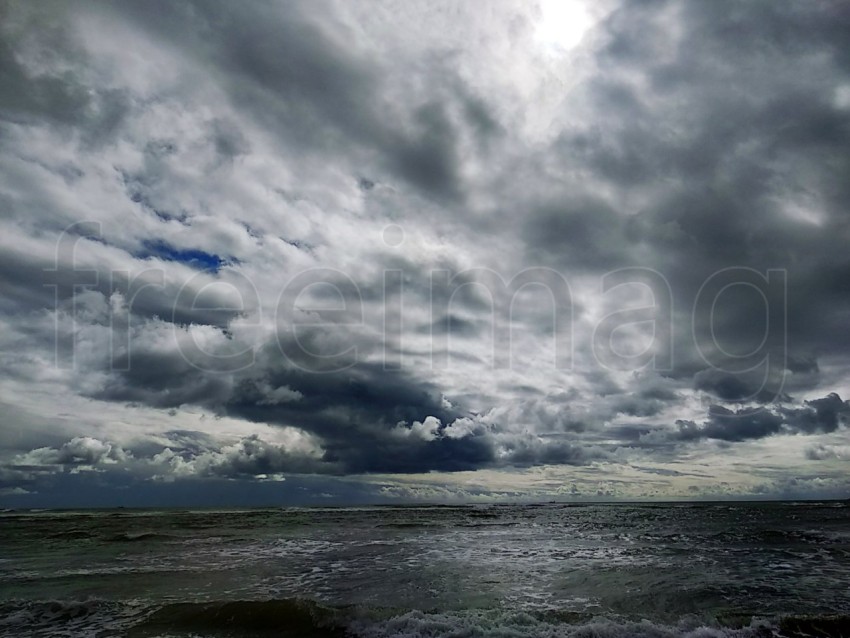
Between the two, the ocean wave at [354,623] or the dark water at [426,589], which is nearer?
the ocean wave at [354,623]

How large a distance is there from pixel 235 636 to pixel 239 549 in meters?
18.5

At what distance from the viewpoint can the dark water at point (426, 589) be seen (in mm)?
13656

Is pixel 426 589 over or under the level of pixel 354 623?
under

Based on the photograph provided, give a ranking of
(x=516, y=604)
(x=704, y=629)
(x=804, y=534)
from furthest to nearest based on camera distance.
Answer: (x=804, y=534)
(x=516, y=604)
(x=704, y=629)

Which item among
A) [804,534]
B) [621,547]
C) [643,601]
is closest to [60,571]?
[643,601]

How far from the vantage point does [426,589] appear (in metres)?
18.3

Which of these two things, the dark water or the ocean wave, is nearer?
the ocean wave

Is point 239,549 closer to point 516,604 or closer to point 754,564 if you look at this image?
point 516,604

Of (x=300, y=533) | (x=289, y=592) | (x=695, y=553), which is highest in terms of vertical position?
(x=289, y=592)

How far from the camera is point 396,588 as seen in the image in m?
18.6

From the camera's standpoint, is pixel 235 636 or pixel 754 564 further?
pixel 754 564

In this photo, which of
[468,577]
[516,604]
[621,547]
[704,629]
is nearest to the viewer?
[704,629]

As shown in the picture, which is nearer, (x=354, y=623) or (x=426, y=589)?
(x=354, y=623)

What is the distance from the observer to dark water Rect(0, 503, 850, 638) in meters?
13.7
